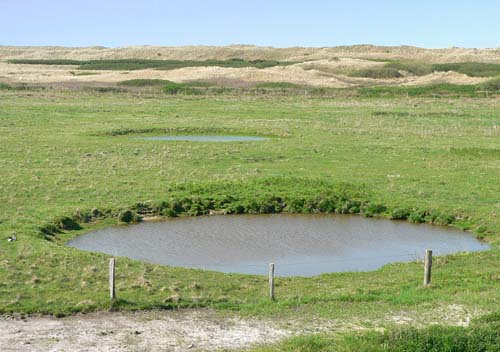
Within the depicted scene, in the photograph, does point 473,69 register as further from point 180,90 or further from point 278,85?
point 180,90

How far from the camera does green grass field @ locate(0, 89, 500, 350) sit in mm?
22641

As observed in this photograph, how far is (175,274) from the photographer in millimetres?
25125

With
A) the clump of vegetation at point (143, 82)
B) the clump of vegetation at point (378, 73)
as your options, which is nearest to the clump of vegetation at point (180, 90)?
the clump of vegetation at point (143, 82)

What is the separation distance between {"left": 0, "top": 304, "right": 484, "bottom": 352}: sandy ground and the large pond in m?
6.09

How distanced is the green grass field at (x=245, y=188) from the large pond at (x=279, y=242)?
1211 mm

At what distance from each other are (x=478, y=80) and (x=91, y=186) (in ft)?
299

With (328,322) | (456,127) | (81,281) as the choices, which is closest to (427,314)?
(328,322)

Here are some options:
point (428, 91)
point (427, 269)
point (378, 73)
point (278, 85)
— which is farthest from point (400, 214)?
point (378, 73)

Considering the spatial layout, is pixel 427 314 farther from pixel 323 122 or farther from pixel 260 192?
pixel 323 122

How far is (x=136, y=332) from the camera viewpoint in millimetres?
20000

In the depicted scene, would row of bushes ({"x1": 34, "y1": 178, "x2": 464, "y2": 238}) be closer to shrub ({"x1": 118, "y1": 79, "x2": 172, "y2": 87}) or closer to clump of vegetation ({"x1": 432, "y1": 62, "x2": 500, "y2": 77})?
shrub ({"x1": 118, "y1": 79, "x2": 172, "y2": 87})

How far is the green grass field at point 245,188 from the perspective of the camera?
891 inches

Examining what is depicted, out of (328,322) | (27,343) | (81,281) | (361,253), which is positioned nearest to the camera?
(27,343)

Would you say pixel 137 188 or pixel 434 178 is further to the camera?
pixel 434 178
